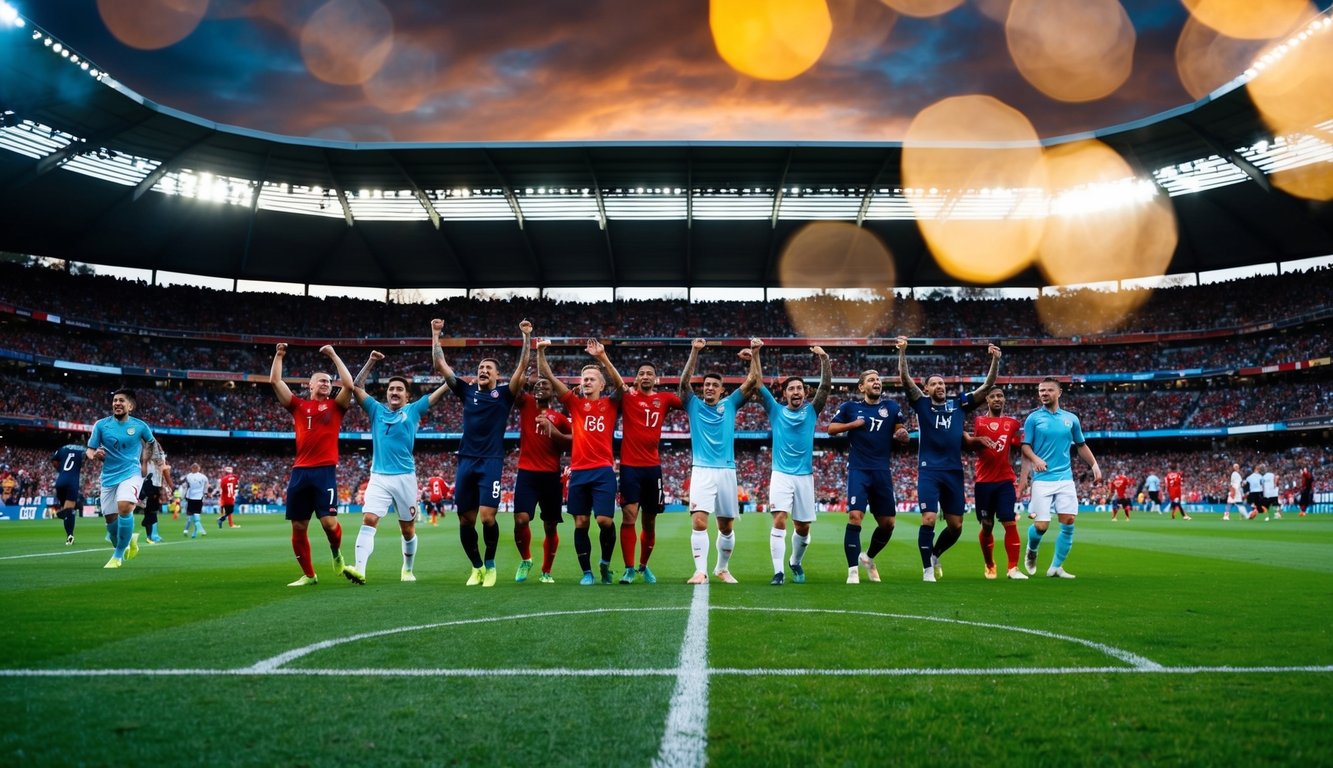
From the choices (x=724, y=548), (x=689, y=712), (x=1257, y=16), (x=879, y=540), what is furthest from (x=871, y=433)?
(x=1257, y=16)

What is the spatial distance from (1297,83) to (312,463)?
38606 millimetres

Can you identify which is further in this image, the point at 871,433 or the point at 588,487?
the point at 871,433

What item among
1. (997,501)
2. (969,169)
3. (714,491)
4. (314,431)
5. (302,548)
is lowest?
(302,548)

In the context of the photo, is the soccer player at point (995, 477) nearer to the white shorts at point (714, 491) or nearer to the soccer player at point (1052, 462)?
the soccer player at point (1052, 462)

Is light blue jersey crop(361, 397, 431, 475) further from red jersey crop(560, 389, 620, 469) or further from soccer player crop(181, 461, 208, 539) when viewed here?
soccer player crop(181, 461, 208, 539)

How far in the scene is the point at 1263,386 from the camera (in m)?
→ 52.3

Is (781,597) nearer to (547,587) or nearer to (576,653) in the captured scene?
(547,587)

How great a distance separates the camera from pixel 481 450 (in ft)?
32.5

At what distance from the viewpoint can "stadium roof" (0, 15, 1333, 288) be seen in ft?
125

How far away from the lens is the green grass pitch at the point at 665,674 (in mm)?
3398

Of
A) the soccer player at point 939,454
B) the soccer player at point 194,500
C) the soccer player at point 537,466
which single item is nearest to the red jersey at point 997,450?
the soccer player at point 939,454

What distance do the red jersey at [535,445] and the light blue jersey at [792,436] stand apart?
8.11ft

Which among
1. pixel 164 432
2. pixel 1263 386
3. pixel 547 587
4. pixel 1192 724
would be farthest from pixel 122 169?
pixel 1263 386

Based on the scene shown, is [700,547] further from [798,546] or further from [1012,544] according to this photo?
[1012,544]
